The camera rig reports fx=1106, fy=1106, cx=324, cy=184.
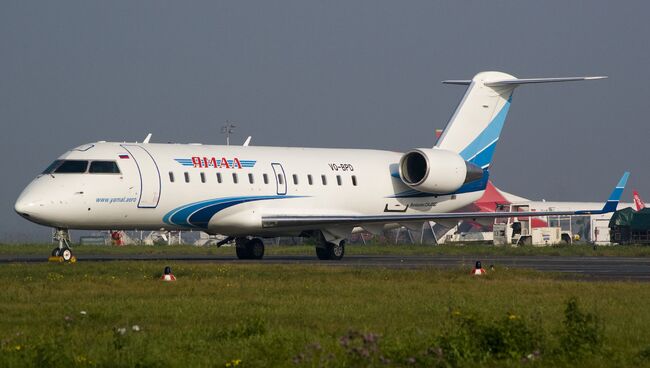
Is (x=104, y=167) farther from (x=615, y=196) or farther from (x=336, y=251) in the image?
(x=615, y=196)

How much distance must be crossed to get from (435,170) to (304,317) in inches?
897

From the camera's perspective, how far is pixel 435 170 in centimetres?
3747

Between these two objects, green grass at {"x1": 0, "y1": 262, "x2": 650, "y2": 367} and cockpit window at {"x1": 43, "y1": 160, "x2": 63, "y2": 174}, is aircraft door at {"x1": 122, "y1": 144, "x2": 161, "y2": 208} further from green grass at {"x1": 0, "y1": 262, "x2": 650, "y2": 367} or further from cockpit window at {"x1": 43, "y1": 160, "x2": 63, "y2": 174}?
green grass at {"x1": 0, "y1": 262, "x2": 650, "y2": 367}

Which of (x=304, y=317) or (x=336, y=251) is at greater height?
(x=336, y=251)

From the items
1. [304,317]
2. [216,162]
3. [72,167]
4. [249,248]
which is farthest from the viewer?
→ [249,248]

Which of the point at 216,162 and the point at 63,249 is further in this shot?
the point at 216,162

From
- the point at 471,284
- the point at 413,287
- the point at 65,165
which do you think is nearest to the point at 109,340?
the point at 413,287

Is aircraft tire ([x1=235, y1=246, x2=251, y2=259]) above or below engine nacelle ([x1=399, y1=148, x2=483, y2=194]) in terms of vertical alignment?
below

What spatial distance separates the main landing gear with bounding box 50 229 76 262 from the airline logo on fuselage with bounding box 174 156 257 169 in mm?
4234

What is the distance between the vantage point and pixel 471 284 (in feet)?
70.9

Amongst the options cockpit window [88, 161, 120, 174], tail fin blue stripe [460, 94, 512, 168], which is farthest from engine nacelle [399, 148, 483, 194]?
cockpit window [88, 161, 120, 174]

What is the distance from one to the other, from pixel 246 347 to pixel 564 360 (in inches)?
131

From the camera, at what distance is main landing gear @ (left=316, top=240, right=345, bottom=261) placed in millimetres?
36625

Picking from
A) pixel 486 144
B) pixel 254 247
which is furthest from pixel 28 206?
pixel 486 144
